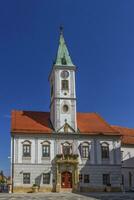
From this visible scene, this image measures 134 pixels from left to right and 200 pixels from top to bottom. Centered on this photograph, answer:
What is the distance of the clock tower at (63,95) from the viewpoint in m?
51.9

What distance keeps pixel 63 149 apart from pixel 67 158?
1444 millimetres

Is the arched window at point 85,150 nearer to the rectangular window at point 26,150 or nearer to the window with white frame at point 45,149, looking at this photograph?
the window with white frame at point 45,149

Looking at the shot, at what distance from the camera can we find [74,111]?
174ft

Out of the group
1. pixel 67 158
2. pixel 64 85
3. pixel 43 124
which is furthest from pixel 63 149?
pixel 64 85

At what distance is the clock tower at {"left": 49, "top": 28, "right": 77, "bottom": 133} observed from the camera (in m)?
51.9

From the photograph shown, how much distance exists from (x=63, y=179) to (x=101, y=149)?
670 cm

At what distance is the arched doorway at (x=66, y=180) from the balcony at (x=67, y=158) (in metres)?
1.61

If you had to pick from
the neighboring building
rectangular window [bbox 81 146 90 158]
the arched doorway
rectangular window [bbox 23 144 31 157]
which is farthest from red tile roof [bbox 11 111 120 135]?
the arched doorway

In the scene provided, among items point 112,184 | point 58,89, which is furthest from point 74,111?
point 112,184

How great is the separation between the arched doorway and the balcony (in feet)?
5.29

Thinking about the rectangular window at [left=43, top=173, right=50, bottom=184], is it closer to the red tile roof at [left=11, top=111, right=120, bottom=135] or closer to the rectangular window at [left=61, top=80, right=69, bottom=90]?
the red tile roof at [left=11, top=111, right=120, bottom=135]

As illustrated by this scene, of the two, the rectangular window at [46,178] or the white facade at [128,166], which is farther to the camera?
the white facade at [128,166]

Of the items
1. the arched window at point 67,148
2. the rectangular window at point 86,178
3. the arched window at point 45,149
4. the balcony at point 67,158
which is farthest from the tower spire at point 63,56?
the rectangular window at point 86,178

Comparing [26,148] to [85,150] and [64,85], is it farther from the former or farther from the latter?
[64,85]
